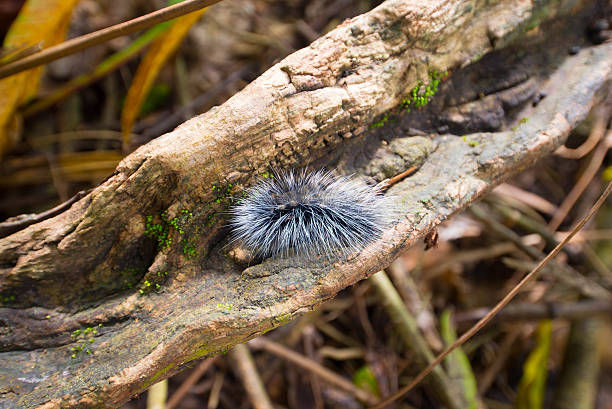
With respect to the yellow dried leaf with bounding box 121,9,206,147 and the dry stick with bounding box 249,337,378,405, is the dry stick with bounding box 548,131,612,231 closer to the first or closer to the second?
the dry stick with bounding box 249,337,378,405

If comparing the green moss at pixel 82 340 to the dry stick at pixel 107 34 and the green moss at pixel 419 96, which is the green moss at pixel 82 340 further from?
the green moss at pixel 419 96

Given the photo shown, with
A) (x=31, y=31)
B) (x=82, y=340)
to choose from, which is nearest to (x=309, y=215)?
(x=82, y=340)

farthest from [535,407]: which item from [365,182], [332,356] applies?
[365,182]

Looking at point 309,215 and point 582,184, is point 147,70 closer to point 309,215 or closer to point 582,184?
point 309,215

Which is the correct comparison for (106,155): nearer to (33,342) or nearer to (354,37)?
(33,342)

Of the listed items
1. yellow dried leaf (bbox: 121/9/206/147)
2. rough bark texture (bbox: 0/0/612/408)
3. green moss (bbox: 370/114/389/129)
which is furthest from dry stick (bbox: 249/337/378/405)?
yellow dried leaf (bbox: 121/9/206/147)

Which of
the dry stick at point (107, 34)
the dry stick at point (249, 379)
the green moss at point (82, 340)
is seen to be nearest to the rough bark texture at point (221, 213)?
the green moss at point (82, 340)
